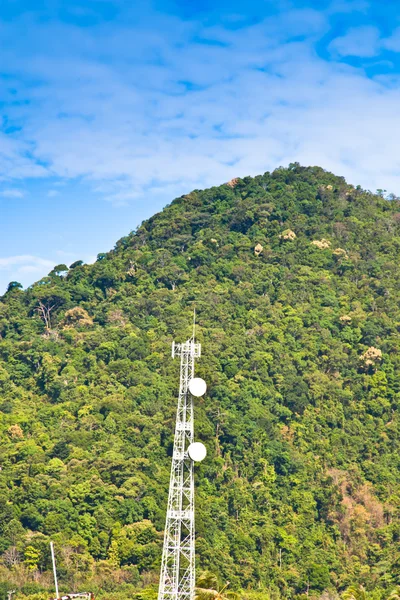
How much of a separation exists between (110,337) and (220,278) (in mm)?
15190

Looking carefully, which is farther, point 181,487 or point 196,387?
point 196,387

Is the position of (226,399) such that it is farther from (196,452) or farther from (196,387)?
(196,452)

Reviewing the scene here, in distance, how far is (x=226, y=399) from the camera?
76.3m

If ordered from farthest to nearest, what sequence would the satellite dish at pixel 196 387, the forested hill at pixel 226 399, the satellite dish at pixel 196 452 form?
the forested hill at pixel 226 399, the satellite dish at pixel 196 387, the satellite dish at pixel 196 452

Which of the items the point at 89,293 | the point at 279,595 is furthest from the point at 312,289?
the point at 279,595

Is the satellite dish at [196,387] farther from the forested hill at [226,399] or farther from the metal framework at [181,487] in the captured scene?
the forested hill at [226,399]

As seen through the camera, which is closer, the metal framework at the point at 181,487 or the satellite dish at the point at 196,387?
A: the metal framework at the point at 181,487

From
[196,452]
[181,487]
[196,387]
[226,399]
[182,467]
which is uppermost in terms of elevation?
[226,399]

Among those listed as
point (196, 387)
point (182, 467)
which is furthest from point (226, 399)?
point (196, 387)

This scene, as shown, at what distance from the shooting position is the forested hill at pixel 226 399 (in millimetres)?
62875

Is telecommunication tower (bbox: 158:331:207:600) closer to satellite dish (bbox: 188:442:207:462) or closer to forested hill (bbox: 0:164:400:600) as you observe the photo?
satellite dish (bbox: 188:442:207:462)

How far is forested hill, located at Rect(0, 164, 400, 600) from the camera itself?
6288cm

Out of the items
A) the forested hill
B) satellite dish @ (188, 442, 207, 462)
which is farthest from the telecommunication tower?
the forested hill

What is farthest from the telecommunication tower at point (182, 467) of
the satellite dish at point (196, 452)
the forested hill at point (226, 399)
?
the forested hill at point (226, 399)
